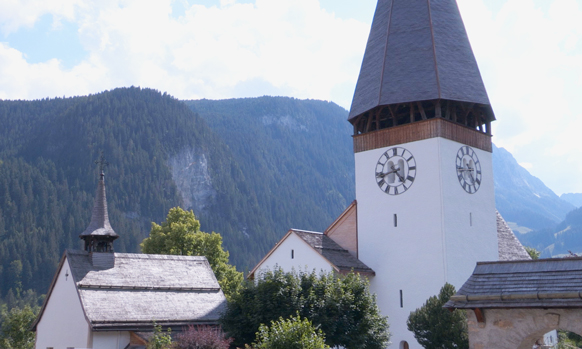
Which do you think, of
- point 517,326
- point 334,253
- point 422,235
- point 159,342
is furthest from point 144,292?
point 517,326

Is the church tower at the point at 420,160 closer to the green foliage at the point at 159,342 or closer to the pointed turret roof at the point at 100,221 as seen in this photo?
the green foliage at the point at 159,342

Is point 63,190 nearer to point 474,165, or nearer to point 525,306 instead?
point 474,165

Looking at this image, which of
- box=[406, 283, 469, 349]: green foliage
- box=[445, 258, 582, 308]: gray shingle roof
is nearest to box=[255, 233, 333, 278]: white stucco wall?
box=[406, 283, 469, 349]: green foliage

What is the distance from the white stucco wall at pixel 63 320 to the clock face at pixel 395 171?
17069 mm

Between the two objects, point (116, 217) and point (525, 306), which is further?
point (116, 217)

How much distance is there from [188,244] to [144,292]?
1921 cm

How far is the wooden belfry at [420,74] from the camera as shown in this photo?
3459cm

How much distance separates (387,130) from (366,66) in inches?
200

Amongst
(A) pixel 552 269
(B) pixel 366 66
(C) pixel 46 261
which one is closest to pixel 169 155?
(C) pixel 46 261

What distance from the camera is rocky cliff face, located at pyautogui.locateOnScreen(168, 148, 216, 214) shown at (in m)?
173

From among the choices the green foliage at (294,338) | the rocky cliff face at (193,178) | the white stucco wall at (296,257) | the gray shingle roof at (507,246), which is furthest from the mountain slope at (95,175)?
the green foliage at (294,338)

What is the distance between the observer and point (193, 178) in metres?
178

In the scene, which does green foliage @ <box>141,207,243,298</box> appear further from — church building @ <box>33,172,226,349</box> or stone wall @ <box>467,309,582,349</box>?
stone wall @ <box>467,309,582,349</box>

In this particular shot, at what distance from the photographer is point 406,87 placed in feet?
114
